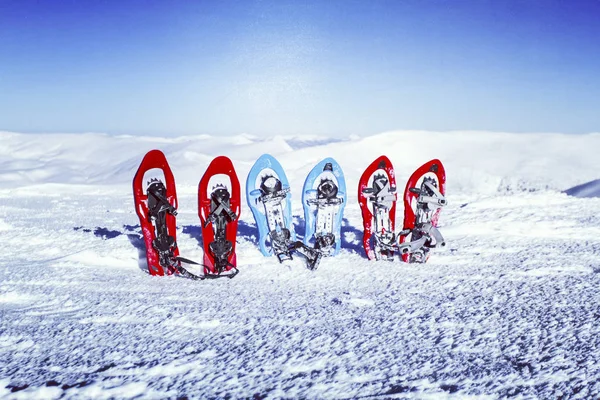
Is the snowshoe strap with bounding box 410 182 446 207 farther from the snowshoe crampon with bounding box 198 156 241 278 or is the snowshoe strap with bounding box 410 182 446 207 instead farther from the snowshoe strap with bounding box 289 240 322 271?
the snowshoe crampon with bounding box 198 156 241 278

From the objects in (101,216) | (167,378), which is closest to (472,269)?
(167,378)

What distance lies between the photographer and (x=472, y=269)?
4621 mm

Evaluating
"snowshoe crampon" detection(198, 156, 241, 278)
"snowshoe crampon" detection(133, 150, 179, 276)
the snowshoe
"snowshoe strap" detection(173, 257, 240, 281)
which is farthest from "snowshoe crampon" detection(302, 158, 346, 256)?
"snowshoe crampon" detection(133, 150, 179, 276)

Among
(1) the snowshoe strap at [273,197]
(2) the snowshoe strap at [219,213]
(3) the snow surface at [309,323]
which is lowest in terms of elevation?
(3) the snow surface at [309,323]

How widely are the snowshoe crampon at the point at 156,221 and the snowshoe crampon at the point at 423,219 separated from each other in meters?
2.55

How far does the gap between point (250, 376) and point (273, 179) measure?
353 centimetres

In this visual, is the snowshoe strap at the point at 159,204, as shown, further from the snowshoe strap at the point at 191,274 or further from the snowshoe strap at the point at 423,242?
the snowshoe strap at the point at 423,242

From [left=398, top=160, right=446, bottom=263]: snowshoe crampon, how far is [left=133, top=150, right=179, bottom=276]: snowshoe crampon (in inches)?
100

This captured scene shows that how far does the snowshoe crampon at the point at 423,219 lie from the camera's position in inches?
192

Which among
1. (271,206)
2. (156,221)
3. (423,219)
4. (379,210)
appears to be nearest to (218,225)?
(156,221)

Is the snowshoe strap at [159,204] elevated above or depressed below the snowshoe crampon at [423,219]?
above

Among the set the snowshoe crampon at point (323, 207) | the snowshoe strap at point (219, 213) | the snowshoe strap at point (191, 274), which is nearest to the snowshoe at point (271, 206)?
the snowshoe crampon at point (323, 207)

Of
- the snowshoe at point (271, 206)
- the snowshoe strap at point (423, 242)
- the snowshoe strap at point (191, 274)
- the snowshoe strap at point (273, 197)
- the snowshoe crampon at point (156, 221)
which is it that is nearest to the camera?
the snowshoe strap at point (191, 274)

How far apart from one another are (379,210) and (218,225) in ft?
6.48
